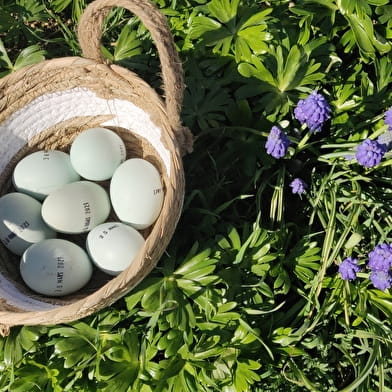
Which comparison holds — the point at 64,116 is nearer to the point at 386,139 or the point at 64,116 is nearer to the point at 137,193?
the point at 137,193

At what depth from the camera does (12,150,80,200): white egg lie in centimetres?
186

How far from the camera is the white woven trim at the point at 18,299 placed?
161 cm

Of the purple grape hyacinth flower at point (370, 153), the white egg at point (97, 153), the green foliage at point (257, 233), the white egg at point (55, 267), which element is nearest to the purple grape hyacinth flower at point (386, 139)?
the green foliage at point (257, 233)

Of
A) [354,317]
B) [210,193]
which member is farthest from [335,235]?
[210,193]

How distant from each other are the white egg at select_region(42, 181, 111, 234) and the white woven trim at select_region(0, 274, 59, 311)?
20cm

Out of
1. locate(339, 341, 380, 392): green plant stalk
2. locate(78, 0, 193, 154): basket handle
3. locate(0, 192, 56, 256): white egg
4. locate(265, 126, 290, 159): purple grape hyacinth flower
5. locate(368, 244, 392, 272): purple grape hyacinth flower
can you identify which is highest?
locate(78, 0, 193, 154): basket handle

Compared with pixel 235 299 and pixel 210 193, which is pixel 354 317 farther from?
pixel 210 193

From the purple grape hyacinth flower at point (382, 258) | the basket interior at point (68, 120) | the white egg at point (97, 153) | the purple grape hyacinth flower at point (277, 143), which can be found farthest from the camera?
the white egg at point (97, 153)

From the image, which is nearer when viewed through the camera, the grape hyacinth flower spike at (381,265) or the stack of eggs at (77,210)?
the grape hyacinth flower spike at (381,265)

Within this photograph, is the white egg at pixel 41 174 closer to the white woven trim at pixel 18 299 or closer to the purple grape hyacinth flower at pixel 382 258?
the white woven trim at pixel 18 299

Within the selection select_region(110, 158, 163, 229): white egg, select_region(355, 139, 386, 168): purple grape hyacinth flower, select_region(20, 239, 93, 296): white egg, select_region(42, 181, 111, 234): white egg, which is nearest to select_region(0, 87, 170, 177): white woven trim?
Result: select_region(110, 158, 163, 229): white egg

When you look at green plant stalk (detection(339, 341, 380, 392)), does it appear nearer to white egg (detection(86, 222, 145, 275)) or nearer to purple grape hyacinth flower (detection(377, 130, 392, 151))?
purple grape hyacinth flower (detection(377, 130, 392, 151))

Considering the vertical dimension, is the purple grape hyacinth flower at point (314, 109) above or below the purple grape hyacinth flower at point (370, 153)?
above

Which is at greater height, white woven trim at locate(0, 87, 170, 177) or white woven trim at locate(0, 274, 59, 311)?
white woven trim at locate(0, 87, 170, 177)
